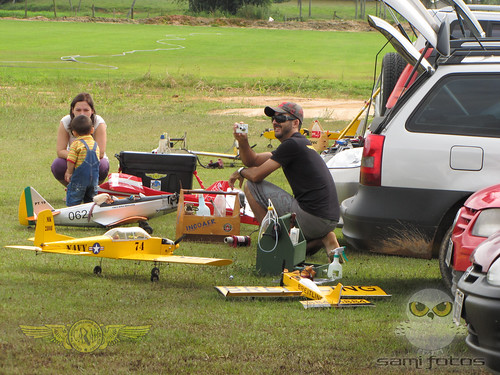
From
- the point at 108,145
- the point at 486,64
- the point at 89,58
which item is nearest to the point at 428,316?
the point at 486,64

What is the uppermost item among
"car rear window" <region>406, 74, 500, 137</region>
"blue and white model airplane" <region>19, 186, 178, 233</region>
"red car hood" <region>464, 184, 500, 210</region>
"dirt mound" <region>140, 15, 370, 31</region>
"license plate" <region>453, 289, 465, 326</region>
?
"car rear window" <region>406, 74, 500, 137</region>

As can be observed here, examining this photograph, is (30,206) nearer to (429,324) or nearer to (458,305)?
(429,324)

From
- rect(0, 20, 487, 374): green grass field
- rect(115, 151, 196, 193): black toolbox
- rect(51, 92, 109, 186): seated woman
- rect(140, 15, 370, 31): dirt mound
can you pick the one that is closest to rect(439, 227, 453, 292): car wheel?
rect(0, 20, 487, 374): green grass field

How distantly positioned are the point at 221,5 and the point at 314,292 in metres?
89.7

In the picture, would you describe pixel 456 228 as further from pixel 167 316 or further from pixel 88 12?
pixel 88 12

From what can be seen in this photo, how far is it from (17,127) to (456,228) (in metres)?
14.5

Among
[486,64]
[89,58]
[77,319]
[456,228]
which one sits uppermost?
[486,64]

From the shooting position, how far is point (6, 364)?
3.78 m

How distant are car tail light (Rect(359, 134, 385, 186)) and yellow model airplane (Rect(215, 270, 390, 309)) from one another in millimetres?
820

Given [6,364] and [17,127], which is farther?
[17,127]

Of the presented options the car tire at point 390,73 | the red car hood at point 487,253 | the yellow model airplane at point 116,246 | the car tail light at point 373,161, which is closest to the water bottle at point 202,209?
the yellow model airplane at point 116,246

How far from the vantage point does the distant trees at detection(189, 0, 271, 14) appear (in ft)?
299

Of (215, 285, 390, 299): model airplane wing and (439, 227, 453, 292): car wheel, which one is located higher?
(439, 227, 453, 292): car wheel

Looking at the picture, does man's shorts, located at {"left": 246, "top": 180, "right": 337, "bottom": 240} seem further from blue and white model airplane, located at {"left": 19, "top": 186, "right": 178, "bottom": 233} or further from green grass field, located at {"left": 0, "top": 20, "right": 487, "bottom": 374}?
blue and white model airplane, located at {"left": 19, "top": 186, "right": 178, "bottom": 233}
